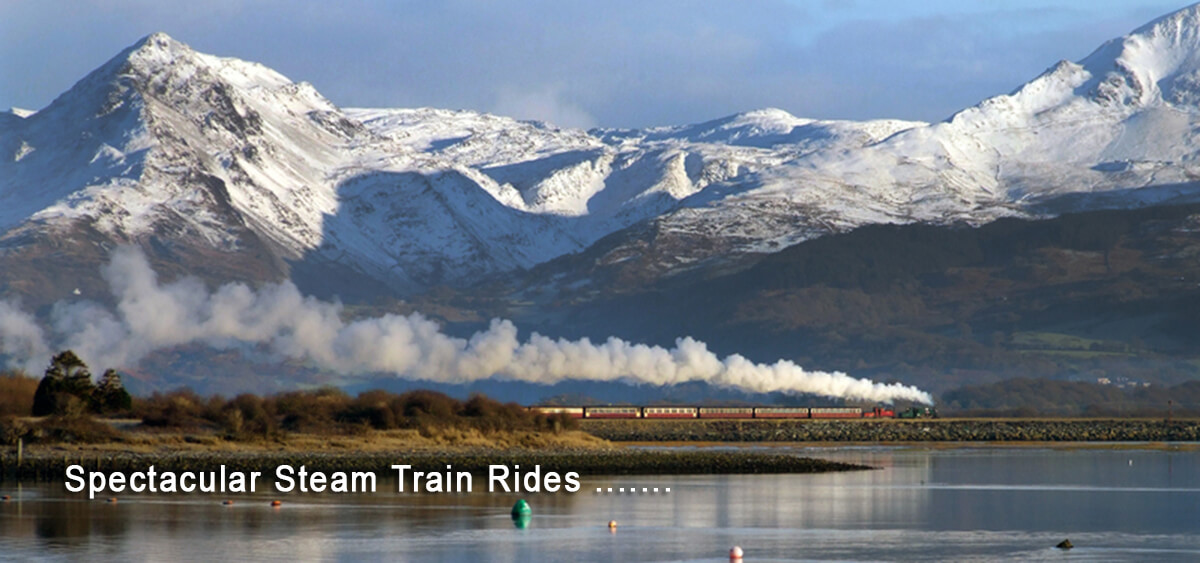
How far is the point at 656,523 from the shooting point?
71875 mm

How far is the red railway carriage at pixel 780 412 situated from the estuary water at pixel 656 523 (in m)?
86.5

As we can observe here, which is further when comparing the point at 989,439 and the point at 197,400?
the point at 989,439

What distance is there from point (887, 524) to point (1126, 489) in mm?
28392

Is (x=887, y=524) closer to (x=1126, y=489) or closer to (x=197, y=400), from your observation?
(x=1126, y=489)

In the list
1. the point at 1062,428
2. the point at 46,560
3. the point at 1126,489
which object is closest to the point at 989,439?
the point at 1062,428

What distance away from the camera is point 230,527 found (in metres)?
67.7

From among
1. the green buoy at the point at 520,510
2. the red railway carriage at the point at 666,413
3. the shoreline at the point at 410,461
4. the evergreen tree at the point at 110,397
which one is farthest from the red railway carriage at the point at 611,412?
the green buoy at the point at 520,510

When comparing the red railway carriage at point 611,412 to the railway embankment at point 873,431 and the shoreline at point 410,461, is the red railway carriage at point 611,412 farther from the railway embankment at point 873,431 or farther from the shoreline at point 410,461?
the shoreline at point 410,461

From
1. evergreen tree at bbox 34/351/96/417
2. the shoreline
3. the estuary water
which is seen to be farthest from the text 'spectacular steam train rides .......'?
the estuary water

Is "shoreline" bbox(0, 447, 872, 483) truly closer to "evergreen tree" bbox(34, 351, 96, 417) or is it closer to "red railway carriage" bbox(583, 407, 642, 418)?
"evergreen tree" bbox(34, 351, 96, 417)

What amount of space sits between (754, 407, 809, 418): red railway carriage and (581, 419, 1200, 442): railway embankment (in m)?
4.14

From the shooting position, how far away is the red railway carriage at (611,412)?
177625 millimetres

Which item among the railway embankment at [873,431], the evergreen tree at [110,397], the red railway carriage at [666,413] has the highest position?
the evergreen tree at [110,397]

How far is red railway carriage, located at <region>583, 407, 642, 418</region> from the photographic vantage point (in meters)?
178
